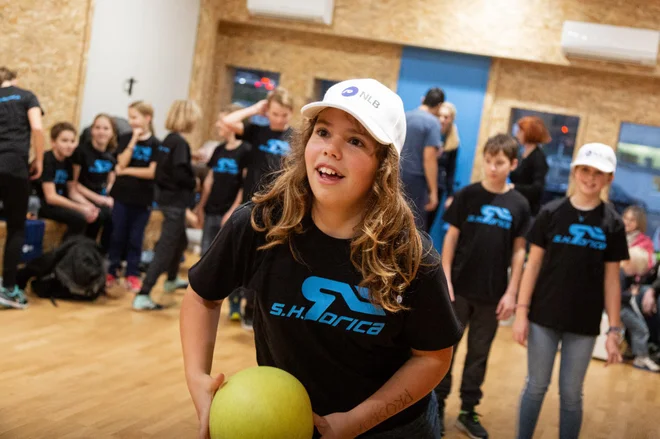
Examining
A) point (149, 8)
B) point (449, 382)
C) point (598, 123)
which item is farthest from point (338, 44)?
point (449, 382)

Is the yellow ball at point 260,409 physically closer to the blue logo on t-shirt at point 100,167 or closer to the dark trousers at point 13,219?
the dark trousers at point 13,219

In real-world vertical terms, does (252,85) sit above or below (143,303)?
above

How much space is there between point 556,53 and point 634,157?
172 cm

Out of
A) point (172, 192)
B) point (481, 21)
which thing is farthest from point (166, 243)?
point (481, 21)

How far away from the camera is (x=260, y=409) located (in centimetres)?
177

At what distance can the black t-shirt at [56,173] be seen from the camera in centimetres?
715

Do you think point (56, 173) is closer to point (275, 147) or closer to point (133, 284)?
point (133, 284)

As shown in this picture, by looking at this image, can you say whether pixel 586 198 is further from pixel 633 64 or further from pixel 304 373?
pixel 633 64

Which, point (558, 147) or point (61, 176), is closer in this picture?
point (61, 176)

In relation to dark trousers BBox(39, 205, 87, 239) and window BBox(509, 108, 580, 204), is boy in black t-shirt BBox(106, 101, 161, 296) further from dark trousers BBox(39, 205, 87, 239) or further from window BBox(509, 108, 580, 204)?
window BBox(509, 108, 580, 204)

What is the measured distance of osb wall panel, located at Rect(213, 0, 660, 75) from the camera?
32.6 feet

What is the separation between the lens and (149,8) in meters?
9.63

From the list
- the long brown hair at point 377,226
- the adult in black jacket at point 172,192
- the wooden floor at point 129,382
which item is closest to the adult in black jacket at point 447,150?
the wooden floor at point 129,382

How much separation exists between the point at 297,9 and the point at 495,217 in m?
6.89
